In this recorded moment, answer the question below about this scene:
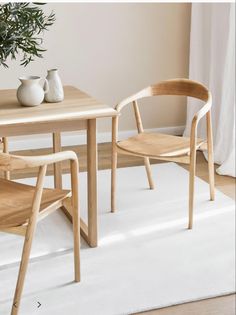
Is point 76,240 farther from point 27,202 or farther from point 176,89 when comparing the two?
point 176,89

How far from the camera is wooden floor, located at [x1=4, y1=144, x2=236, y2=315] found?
224 cm

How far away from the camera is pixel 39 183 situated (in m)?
2.01

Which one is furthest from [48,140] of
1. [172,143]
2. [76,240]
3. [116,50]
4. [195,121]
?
[76,240]

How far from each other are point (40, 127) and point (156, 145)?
2.58ft

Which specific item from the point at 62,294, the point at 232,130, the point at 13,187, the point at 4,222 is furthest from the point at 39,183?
the point at 232,130

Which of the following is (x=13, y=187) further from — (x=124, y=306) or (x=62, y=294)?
(x=124, y=306)

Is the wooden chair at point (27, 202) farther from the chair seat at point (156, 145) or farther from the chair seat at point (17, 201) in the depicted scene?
the chair seat at point (156, 145)

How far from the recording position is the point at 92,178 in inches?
104

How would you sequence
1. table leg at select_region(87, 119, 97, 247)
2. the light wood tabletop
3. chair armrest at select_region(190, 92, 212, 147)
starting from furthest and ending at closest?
chair armrest at select_region(190, 92, 212, 147) → table leg at select_region(87, 119, 97, 247) → the light wood tabletop

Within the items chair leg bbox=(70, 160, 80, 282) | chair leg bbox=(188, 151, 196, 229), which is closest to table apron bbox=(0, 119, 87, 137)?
chair leg bbox=(70, 160, 80, 282)

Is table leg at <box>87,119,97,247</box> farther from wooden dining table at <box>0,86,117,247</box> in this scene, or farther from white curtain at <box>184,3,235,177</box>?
white curtain at <box>184,3,235,177</box>

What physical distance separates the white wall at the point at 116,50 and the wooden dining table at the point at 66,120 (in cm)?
147

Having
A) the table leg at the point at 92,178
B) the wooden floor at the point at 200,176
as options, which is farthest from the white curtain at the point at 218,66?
the table leg at the point at 92,178

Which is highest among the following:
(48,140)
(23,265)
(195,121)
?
(195,121)
